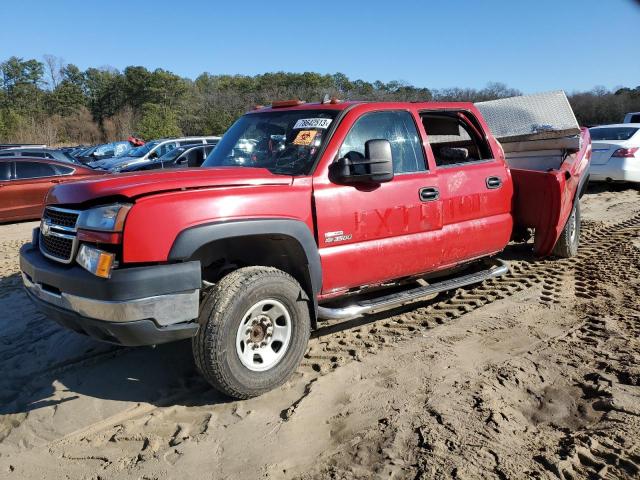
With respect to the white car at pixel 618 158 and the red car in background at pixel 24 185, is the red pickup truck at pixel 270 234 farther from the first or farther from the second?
the red car in background at pixel 24 185

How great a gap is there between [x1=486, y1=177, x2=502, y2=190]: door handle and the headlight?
349 centimetres

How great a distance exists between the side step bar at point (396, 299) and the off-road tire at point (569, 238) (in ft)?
4.70

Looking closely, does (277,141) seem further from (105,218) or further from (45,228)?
(45,228)

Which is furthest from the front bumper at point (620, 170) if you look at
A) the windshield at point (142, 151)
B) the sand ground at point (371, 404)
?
the windshield at point (142, 151)

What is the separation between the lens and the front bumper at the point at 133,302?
3.05 metres

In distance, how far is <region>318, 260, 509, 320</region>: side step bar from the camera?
396 centimetres

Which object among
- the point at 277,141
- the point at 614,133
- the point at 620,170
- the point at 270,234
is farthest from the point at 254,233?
the point at 614,133

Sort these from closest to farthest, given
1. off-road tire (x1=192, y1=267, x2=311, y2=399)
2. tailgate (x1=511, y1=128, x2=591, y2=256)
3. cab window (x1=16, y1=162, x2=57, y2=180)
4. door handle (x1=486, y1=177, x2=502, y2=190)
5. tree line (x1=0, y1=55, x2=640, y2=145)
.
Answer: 1. off-road tire (x1=192, y1=267, x2=311, y2=399)
2. door handle (x1=486, y1=177, x2=502, y2=190)
3. tailgate (x1=511, y1=128, x2=591, y2=256)
4. cab window (x1=16, y1=162, x2=57, y2=180)
5. tree line (x1=0, y1=55, x2=640, y2=145)

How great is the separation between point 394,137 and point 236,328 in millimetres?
2160

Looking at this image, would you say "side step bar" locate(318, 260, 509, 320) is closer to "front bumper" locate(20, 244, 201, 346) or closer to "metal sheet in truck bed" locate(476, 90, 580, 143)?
"front bumper" locate(20, 244, 201, 346)

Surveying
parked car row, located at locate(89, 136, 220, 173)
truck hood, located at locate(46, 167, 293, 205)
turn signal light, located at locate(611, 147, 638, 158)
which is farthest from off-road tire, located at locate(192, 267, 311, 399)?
parked car row, located at locate(89, 136, 220, 173)

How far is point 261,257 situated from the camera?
155 inches

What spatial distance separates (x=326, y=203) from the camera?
390cm

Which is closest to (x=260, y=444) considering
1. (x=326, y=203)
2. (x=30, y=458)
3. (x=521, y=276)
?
(x=30, y=458)
